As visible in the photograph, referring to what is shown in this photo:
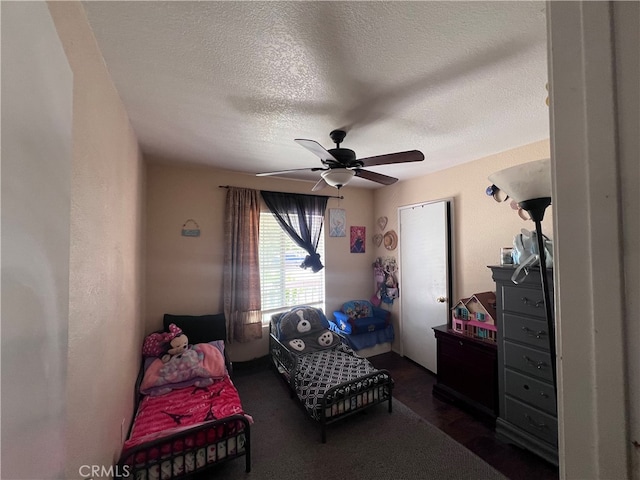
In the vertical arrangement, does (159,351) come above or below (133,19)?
below

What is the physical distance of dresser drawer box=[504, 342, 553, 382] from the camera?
1842 millimetres

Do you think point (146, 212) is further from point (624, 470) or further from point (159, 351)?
point (624, 470)

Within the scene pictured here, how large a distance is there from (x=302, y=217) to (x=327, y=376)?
6.50ft

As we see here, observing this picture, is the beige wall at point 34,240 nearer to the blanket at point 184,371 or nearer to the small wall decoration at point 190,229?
the blanket at point 184,371

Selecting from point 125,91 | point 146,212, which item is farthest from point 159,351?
point 125,91

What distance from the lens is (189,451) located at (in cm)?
163

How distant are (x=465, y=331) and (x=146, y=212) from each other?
355 cm

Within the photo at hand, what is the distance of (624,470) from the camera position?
334 mm

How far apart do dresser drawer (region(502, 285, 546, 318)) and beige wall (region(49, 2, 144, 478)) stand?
2.63 m

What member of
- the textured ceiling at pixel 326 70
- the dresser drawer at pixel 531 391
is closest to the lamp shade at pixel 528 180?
the textured ceiling at pixel 326 70

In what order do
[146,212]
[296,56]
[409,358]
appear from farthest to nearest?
[409,358]
[146,212]
[296,56]

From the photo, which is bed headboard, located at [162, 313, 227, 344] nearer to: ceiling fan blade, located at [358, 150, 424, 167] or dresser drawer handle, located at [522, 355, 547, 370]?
ceiling fan blade, located at [358, 150, 424, 167]

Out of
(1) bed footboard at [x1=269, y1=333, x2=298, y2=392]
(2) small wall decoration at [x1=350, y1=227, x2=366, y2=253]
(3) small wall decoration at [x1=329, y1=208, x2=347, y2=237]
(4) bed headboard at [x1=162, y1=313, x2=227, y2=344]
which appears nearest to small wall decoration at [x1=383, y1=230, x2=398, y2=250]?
(2) small wall decoration at [x1=350, y1=227, x2=366, y2=253]

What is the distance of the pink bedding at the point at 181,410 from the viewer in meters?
1.69
